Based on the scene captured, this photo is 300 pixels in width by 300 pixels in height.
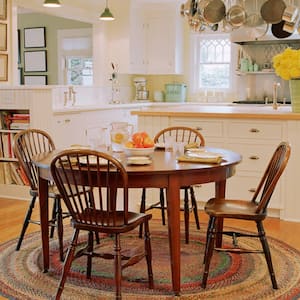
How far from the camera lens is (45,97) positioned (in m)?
5.21

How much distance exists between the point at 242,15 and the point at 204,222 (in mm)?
1721

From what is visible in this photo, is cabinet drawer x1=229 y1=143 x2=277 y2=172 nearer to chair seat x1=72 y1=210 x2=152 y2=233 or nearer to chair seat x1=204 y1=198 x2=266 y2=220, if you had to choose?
chair seat x1=204 y1=198 x2=266 y2=220

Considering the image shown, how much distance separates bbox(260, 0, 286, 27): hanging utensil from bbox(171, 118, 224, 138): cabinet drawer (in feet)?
3.49

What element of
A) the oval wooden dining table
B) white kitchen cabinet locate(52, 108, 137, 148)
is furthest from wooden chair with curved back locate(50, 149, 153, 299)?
white kitchen cabinet locate(52, 108, 137, 148)

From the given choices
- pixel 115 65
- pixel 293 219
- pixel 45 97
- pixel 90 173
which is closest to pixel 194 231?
pixel 293 219

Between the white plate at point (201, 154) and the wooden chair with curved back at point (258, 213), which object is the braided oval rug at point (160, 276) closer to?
the wooden chair with curved back at point (258, 213)

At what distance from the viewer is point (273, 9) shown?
405 centimetres

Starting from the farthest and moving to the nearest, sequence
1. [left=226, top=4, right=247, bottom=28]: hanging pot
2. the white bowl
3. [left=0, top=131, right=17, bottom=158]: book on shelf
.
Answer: [left=0, top=131, right=17, bottom=158]: book on shelf, [left=226, top=4, right=247, bottom=28]: hanging pot, the white bowl

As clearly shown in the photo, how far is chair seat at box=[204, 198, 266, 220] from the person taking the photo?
2943 mm

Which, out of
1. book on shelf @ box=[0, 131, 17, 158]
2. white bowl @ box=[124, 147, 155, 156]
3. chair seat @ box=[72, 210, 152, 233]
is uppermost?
white bowl @ box=[124, 147, 155, 156]

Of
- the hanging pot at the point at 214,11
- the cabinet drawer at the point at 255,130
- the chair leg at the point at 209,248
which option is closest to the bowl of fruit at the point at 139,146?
the chair leg at the point at 209,248

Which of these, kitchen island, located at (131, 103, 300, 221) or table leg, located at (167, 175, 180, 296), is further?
kitchen island, located at (131, 103, 300, 221)

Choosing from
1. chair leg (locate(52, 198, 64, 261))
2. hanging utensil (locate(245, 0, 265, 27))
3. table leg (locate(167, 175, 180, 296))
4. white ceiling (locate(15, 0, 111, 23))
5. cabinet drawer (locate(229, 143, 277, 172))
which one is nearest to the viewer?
table leg (locate(167, 175, 180, 296))

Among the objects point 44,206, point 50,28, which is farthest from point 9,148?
point 50,28
